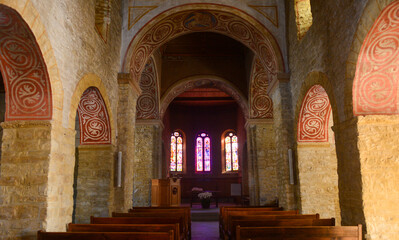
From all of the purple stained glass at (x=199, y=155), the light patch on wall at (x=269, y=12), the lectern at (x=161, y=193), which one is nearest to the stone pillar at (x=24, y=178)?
the light patch on wall at (x=269, y=12)

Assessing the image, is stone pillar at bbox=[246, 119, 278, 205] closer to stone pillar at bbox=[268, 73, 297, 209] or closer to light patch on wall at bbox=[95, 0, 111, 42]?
stone pillar at bbox=[268, 73, 297, 209]

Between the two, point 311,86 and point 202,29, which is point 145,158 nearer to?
point 202,29

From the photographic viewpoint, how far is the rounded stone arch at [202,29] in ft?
33.1

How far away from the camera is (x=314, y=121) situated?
896cm

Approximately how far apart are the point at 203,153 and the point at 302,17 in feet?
47.6

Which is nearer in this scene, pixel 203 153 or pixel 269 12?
pixel 269 12

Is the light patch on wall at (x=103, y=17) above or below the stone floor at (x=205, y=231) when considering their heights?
above

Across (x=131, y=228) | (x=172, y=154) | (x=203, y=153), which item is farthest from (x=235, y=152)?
(x=131, y=228)

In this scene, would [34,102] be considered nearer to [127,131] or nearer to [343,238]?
[127,131]

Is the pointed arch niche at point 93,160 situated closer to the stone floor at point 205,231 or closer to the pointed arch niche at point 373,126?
the stone floor at point 205,231

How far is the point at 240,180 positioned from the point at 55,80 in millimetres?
16802

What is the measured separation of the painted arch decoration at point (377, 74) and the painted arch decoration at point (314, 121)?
111 inches

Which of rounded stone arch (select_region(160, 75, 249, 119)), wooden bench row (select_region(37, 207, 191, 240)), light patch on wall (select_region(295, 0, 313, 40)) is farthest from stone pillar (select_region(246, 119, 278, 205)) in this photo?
wooden bench row (select_region(37, 207, 191, 240))

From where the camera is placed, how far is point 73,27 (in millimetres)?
6660
